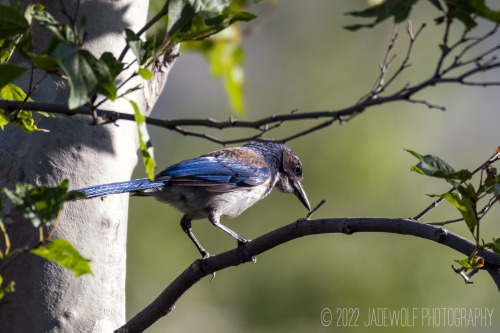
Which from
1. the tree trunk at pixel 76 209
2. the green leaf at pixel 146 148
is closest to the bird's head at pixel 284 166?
the tree trunk at pixel 76 209

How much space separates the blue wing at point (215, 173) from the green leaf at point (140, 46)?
7.84 ft

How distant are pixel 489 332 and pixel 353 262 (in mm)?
2872

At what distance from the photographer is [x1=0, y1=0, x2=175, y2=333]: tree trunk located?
9.88ft

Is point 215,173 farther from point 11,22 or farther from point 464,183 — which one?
point 11,22

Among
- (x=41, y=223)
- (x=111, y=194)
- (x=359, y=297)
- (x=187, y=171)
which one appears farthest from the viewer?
(x=359, y=297)

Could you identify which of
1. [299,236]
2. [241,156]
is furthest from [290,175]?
[299,236]

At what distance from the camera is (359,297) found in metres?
7.02

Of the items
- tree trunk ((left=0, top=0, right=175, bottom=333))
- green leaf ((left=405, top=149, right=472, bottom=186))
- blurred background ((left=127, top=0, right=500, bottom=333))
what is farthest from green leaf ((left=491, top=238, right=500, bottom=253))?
blurred background ((left=127, top=0, right=500, bottom=333))

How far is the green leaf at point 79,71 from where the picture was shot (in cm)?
188

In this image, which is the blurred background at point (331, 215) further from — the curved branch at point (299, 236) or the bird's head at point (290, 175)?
→ the curved branch at point (299, 236)

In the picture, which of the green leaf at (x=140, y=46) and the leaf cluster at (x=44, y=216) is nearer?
the leaf cluster at (x=44, y=216)

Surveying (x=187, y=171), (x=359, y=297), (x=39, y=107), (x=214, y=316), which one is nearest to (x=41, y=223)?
(x=39, y=107)

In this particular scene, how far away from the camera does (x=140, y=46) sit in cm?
223

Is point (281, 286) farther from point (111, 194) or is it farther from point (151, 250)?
point (111, 194)
